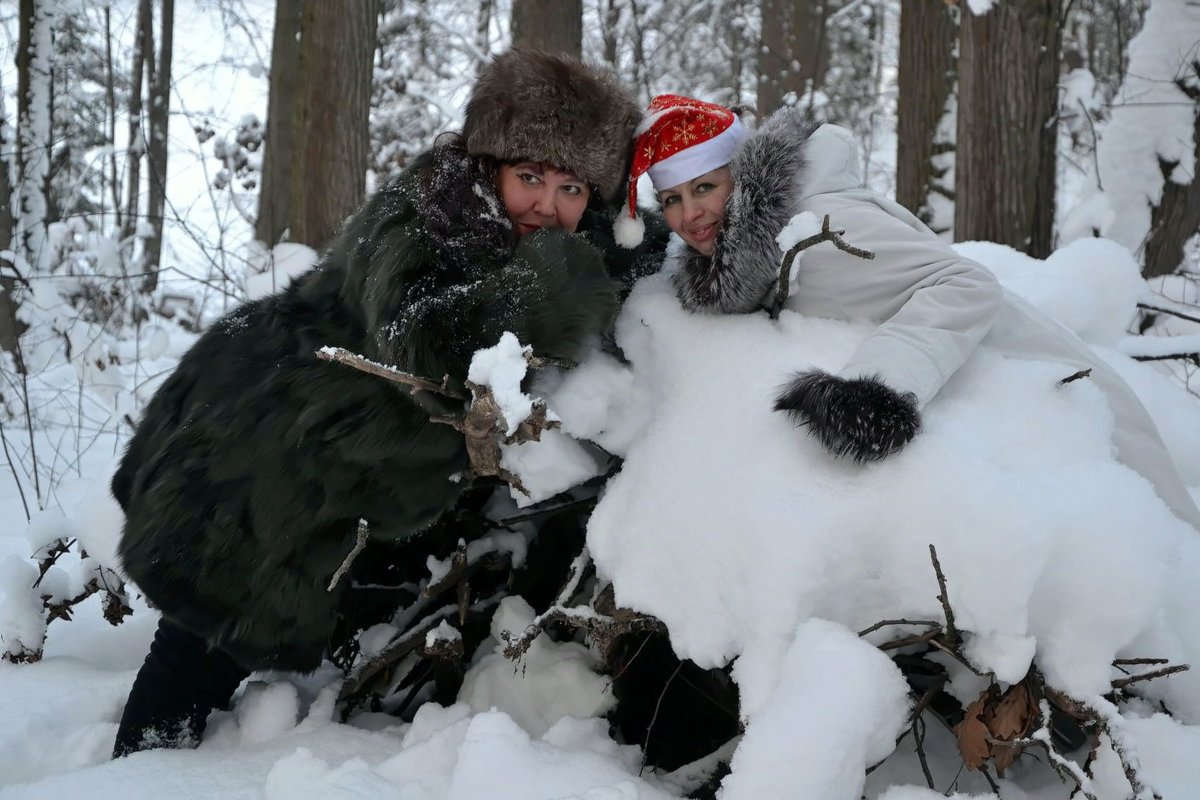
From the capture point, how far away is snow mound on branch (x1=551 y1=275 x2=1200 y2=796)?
142cm

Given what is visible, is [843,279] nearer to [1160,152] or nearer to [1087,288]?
[1087,288]

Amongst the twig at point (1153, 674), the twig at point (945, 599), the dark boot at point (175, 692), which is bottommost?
the dark boot at point (175, 692)

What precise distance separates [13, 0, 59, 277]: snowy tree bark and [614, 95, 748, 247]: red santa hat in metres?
7.12

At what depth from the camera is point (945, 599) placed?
4.57 feet

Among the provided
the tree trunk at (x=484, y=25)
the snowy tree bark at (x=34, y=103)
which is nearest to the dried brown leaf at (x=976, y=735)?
the snowy tree bark at (x=34, y=103)

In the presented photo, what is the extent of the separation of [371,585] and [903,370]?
148cm

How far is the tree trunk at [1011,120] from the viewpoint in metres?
4.20

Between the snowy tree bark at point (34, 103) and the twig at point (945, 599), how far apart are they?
8.18 meters

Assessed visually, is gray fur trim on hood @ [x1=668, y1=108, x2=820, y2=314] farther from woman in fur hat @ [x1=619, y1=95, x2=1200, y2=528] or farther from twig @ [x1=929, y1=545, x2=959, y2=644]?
twig @ [x1=929, y1=545, x2=959, y2=644]

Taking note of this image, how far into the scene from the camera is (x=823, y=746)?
133 cm

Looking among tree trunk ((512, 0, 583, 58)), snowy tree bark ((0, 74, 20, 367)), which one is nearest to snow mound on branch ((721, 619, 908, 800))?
snowy tree bark ((0, 74, 20, 367))

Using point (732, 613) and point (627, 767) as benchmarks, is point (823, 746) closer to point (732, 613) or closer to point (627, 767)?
point (732, 613)

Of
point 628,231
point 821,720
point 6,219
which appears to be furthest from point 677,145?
point 6,219

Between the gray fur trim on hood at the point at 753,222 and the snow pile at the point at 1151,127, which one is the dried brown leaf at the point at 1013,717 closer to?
the gray fur trim on hood at the point at 753,222
